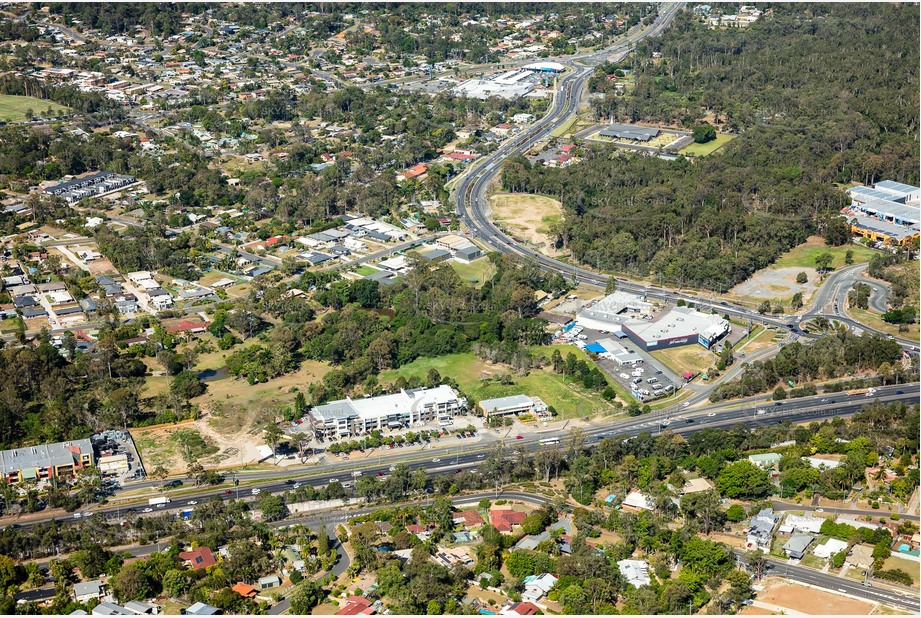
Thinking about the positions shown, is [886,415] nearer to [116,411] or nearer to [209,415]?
[209,415]

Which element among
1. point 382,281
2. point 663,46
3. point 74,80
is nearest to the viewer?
point 382,281

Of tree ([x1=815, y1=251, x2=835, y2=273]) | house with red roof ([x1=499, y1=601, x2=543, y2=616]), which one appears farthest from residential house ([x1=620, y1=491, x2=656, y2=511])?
tree ([x1=815, y1=251, x2=835, y2=273])

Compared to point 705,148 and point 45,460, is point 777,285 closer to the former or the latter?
point 705,148

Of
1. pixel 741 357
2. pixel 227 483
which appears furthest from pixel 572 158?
pixel 227 483

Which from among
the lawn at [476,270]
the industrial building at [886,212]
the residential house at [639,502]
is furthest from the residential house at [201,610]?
the industrial building at [886,212]

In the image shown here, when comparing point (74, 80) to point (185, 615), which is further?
point (74, 80)
